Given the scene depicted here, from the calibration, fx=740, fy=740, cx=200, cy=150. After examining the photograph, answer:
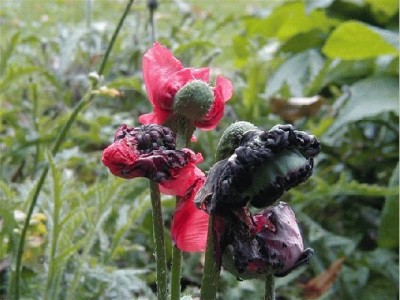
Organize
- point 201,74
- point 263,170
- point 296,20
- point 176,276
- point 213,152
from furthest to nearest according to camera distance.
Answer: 1. point 296,20
2. point 213,152
3. point 201,74
4. point 176,276
5. point 263,170

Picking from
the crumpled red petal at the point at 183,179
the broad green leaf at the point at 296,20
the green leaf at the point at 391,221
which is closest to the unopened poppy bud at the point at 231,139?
the crumpled red petal at the point at 183,179

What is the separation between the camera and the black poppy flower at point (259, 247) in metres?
0.69

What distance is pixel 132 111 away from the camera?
2.68 metres

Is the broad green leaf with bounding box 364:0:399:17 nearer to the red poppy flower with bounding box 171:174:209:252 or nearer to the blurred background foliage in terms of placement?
the blurred background foliage

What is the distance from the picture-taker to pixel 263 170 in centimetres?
65

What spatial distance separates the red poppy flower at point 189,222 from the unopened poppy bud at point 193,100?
69 millimetres

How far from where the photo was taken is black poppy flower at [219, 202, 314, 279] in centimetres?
69

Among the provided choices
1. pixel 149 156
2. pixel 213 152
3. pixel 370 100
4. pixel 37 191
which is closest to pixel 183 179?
pixel 149 156

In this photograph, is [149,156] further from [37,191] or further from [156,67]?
[37,191]

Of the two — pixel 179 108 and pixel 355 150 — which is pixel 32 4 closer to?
pixel 355 150

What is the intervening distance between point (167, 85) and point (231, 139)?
137 mm

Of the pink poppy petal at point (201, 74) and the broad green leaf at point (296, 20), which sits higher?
the broad green leaf at point (296, 20)

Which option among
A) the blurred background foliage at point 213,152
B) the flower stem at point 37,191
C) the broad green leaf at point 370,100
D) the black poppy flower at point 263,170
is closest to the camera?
the black poppy flower at point 263,170

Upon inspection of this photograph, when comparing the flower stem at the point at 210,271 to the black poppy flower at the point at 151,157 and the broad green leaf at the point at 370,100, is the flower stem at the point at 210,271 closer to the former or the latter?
the black poppy flower at the point at 151,157
